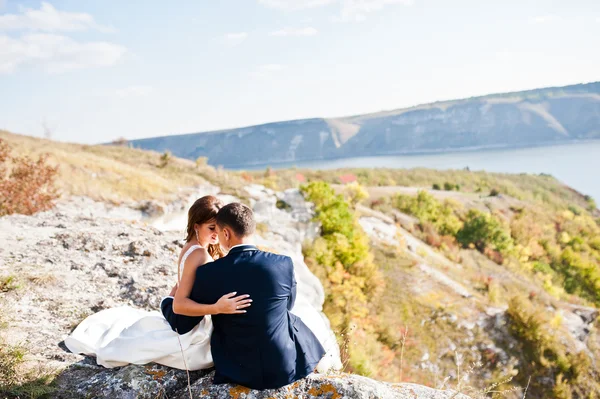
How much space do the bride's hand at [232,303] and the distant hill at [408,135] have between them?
539 ft

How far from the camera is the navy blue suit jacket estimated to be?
295 centimetres

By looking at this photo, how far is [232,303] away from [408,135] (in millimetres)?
202566

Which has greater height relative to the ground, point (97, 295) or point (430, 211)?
point (97, 295)

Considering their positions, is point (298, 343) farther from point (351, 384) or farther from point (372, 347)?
point (372, 347)

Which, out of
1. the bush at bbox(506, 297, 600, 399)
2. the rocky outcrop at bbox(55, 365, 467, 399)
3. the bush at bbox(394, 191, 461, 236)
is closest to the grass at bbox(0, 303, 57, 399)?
the rocky outcrop at bbox(55, 365, 467, 399)

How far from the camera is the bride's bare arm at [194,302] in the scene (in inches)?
114

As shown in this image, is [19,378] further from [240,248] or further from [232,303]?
[240,248]

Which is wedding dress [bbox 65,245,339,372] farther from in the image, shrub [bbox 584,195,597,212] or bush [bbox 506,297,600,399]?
shrub [bbox 584,195,597,212]

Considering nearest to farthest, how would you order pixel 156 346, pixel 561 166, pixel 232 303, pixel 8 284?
pixel 232 303 → pixel 156 346 → pixel 8 284 → pixel 561 166

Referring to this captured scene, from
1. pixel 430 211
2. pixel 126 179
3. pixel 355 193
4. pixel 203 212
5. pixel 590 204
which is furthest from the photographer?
pixel 590 204

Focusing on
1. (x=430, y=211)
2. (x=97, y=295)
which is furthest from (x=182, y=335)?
(x=430, y=211)

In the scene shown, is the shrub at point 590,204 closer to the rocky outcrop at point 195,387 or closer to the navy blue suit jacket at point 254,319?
the rocky outcrop at point 195,387

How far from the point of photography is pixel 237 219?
2.96m

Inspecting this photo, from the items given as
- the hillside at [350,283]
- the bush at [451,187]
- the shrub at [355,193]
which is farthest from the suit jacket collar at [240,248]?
the bush at [451,187]
